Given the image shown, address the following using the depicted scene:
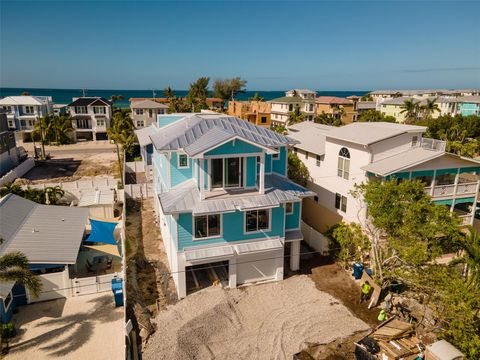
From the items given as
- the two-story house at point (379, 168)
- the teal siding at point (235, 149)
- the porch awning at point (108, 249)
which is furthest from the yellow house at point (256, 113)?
the teal siding at point (235, 149)

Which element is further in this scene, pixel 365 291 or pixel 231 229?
pixel 231 229

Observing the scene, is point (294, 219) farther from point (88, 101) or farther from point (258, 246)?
point (88, 101)

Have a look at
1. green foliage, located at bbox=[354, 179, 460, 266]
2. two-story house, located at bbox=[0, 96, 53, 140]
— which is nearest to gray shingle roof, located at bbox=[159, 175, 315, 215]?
green foliage, located at bbox=[354, 179, 460, 266]

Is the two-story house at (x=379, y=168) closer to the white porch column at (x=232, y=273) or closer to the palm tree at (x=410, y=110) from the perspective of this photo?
the white porch column at (x=232, y=273)

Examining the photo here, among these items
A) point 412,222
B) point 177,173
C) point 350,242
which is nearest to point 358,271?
point 350,242

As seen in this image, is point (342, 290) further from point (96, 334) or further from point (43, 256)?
point (43, 256)

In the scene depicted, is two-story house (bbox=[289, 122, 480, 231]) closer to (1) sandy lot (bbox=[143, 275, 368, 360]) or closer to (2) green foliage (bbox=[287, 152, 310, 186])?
(2) green foliage (bbox=[287, 152, 310, 186])

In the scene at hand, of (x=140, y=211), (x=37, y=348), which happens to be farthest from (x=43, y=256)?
(x=140, y=211)
